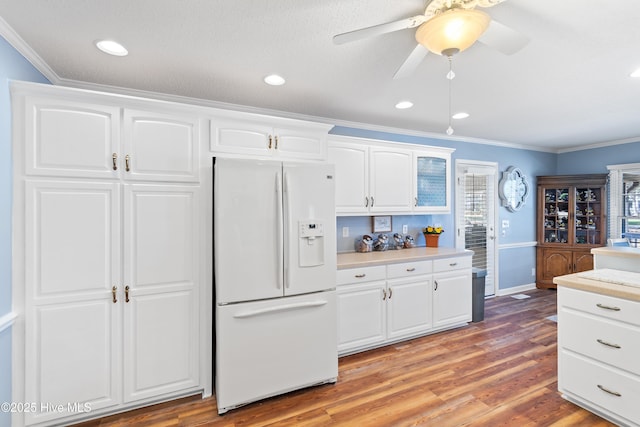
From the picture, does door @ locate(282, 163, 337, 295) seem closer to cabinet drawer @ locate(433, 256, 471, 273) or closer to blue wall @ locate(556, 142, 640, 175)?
cabinet drawer @ locate(433, 256, 471, 273)

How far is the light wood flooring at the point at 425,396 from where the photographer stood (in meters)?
2.06

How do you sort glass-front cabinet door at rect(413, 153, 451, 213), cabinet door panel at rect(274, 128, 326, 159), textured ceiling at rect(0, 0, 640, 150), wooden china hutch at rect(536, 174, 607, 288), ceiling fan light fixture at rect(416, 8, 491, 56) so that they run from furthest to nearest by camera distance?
wooden china hutch at rect(536, 174, 607, 288) → glass-front cabinet door at rect(413, 153, 451, 213) → cabinet door panel at rect(274, 128, 326, 159) → textured ceiling at rect(0, 0, 640, 150) → ceiling fan light fixture at rect(416, 8, 491, 56)

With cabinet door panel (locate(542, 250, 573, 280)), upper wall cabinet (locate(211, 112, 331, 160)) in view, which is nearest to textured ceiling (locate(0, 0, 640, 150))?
upper wall cabinet (locate(211, 112, 331, 160))

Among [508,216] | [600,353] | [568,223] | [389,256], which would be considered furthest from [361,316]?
[568,223]

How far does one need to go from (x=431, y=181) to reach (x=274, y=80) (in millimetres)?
2382

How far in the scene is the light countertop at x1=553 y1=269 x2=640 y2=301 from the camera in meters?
1.88

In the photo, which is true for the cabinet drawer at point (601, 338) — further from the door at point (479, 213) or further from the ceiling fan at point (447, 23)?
the door at point (479, 213)

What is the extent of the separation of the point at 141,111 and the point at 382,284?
257 centimetres

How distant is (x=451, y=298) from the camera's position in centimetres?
351

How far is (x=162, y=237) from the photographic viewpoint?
7.10ft

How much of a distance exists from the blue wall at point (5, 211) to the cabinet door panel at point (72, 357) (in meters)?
0.12

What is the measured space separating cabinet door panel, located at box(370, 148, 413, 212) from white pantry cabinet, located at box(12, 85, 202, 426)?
6.45 ft

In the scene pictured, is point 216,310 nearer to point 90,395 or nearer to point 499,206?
point 90,395

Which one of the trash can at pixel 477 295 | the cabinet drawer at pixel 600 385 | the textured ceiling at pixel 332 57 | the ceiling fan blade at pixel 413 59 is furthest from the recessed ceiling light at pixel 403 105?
the cabinet drawer at pixel 600 385
